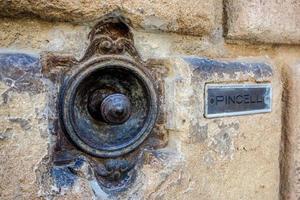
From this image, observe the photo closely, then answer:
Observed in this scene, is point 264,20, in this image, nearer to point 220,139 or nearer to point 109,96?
point 220,139

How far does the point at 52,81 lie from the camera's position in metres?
0.56

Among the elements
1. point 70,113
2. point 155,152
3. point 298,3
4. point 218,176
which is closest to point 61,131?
point 70,113

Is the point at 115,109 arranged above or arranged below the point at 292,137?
above

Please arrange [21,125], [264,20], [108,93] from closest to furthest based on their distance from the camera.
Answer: [21,125] < [108,93] < [264,20]

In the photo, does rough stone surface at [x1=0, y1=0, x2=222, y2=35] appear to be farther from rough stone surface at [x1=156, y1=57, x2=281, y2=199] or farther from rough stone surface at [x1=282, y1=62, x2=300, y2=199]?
rough stone surface at [x1=282, y1=62, x2=300, y2=199]

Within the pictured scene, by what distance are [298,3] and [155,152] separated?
0.46 meters

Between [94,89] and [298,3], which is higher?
[298,3]

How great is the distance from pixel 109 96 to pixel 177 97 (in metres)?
0.12

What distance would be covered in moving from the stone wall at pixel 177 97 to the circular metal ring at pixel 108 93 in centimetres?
2

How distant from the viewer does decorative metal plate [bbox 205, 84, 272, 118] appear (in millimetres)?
689

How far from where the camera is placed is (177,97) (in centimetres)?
65

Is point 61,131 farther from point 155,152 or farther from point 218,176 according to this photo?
point 218,176

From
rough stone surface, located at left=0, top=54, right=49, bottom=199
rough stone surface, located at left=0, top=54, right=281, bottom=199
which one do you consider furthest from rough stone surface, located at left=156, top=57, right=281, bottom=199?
rough stone surface, located at left=0, top=54, right=49, bottom=199

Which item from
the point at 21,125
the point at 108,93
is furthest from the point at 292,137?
the point at 21,125
